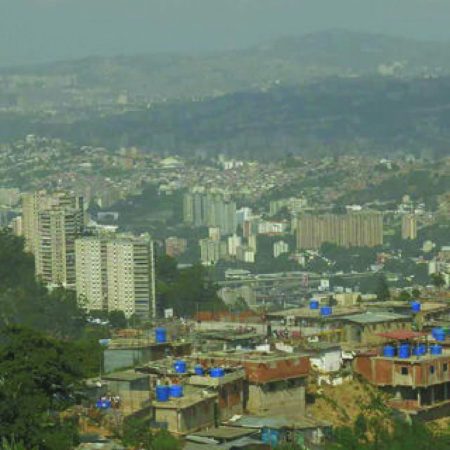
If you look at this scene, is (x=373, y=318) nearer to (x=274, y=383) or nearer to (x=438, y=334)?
(x=438, y=334)

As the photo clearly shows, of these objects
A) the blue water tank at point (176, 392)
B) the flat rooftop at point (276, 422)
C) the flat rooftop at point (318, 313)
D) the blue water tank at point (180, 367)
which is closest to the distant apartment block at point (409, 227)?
the flat rooftop at point (318, 313)

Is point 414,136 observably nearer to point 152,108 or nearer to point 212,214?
point 152,108

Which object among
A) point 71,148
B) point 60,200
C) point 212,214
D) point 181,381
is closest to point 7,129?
point 71,148

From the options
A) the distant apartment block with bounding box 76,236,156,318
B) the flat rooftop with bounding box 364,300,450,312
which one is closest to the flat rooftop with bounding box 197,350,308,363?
the flat rooftop with bounding box 364,300,450,312

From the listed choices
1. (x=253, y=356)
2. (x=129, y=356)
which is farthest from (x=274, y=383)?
(x=129, y=356)

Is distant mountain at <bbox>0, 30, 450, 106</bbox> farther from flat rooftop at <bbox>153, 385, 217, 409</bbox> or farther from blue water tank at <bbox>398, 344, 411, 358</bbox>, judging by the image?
flat rooftop at <bbox>153, 385, 217, 409</bbox>

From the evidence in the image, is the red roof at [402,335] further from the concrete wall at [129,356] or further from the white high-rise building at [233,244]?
the white high-rise building at [233,244]
